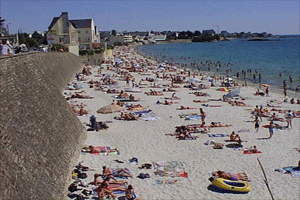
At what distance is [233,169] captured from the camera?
46.0 feet

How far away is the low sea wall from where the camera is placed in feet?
29.9

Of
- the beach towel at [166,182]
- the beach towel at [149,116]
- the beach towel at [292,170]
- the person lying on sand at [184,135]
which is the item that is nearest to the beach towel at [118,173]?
the beach towel at [166,182]

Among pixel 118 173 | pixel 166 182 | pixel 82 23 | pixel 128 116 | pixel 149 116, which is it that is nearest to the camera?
pixel 166 182

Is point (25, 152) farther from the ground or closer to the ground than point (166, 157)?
farther from the ground

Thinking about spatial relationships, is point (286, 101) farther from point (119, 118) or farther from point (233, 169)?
point (233, 169)

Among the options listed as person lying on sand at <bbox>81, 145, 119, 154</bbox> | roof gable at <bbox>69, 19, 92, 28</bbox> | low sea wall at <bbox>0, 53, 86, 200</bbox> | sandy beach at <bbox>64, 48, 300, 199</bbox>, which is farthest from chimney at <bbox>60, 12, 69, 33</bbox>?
person lying on sand at <bbox>81, 145, 119, 154</bbox>

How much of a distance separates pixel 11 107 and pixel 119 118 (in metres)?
11.1

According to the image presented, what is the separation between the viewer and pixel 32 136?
36.0ft

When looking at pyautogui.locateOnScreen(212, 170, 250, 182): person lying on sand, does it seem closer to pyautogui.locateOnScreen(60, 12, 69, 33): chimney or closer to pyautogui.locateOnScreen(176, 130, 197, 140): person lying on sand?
pyautogui.locateOnScreen(176, 130, 197, 140): person lying on sand

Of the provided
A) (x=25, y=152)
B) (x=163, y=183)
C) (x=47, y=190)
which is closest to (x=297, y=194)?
(x=163, y=183)

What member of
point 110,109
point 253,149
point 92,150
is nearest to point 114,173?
point 92,150

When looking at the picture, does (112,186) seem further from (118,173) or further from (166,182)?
(166,182)

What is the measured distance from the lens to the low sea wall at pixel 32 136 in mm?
9117

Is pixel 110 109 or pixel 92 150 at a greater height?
pixel 110 109
